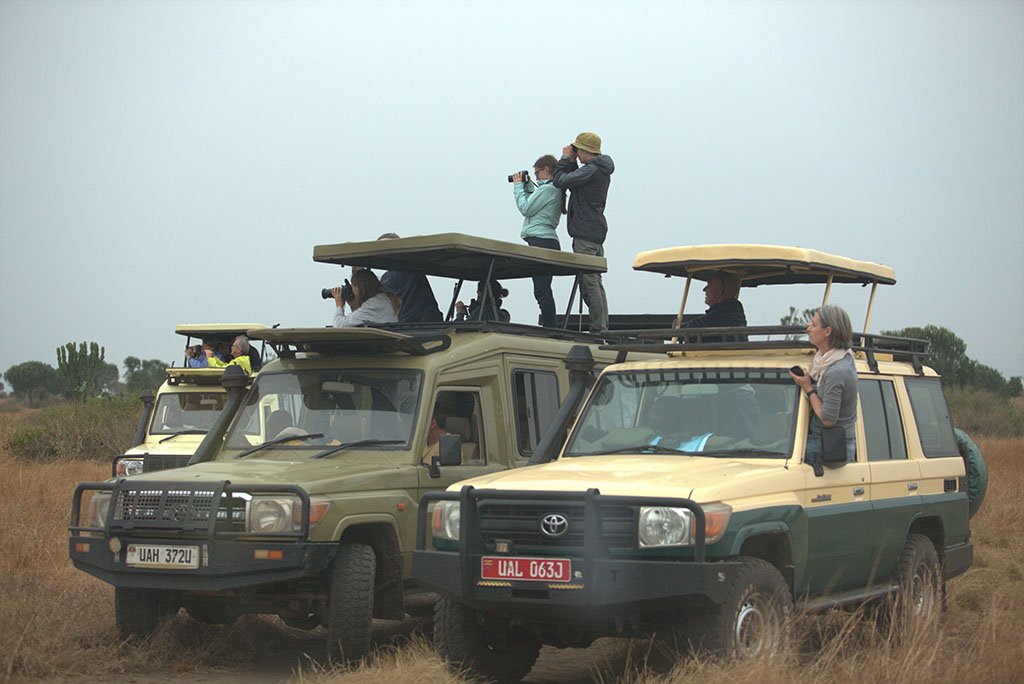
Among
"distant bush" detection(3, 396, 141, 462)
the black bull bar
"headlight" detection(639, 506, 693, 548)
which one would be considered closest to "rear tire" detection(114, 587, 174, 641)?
the black bull bar

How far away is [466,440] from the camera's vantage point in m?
10.2

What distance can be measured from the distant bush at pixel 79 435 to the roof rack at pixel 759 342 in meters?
17.1

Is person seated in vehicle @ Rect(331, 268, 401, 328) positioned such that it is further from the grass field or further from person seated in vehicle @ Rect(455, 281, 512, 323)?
the grass field

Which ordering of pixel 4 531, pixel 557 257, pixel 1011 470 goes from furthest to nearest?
pixel 1011 470, pixel 4 531, pixel 557 257

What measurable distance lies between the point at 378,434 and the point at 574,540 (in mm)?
2938

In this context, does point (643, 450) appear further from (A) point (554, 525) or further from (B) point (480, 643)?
(B) point (480, 643)

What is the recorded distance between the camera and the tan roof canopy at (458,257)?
11.0 m

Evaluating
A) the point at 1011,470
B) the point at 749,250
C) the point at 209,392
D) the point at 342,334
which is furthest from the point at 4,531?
the point at 1011,470

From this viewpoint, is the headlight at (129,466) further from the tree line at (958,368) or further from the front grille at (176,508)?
the tree line at (958,368)

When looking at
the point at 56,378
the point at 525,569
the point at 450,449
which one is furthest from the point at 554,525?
the point at 56,378

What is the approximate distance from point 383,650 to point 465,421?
72.6 inches

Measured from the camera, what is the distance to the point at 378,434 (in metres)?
9.75

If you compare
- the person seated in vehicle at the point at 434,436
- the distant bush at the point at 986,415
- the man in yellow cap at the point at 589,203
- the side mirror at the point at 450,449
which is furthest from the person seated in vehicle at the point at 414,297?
the distant bush at the point at 986,415

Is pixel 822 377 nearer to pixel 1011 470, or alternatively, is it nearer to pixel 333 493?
pixel 333 493
